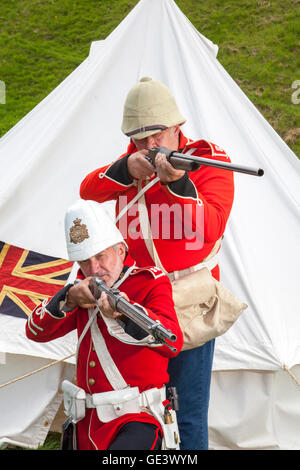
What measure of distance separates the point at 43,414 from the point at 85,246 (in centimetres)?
160

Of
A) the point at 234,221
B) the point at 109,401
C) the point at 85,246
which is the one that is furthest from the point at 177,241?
the point at 234,221

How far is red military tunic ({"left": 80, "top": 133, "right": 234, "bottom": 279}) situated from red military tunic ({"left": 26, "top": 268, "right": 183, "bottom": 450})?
21cm

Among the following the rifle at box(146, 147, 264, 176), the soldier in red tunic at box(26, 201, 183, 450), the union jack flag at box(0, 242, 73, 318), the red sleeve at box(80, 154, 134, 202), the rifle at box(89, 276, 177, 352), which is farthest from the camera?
the union jack flag at box(0, 242, 73, 318)

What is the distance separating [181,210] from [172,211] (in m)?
0.10

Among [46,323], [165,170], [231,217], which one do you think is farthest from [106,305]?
[231,217]

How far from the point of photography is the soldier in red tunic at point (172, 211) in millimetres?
2709

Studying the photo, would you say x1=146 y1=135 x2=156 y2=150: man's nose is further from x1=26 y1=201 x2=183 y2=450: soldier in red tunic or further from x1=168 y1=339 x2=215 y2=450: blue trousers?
x1=168 y1=339 x2=215 y2=450: blue trousers

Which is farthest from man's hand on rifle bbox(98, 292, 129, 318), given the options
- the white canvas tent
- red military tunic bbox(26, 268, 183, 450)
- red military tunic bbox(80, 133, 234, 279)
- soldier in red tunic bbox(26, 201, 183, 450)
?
the white canvas tent

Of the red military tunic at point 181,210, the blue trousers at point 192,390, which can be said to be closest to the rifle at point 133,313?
the red military tunic at point 181,210

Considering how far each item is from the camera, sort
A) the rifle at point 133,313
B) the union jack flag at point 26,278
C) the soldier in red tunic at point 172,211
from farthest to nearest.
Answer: the union jack flag at point 26,278 → the soldier in red tunic at point 172,211 → the rifle at point 133,313

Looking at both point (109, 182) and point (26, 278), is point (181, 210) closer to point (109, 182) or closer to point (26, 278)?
point (109, 182)

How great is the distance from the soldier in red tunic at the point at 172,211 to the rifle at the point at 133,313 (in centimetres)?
42

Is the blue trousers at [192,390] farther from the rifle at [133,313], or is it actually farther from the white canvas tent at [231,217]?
the white canvas tent at [231,217]

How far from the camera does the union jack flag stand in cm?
393
